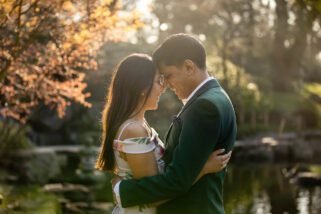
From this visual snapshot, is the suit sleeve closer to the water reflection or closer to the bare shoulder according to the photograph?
the bare shoulder

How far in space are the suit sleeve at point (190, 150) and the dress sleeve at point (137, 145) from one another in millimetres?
178

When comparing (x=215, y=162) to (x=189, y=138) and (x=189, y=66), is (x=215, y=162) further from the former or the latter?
(x=189, y=66)

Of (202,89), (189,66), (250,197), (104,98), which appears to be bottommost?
(250,197)

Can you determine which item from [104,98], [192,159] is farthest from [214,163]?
[104,98]

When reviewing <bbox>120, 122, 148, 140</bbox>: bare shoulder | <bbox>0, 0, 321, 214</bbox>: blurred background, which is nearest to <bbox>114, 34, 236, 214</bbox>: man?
<bbox>120, 122, 148, 140</bbox>: bare shoulder

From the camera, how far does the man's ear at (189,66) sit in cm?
279

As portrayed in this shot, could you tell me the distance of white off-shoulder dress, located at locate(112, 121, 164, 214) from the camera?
2826 millimetres

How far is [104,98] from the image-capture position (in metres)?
7.75

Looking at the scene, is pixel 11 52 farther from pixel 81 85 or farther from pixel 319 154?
pixel 319 154

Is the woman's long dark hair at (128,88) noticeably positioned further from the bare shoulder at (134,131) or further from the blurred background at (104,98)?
the blurred background at (104,98)

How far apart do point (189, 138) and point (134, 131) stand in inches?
14.1

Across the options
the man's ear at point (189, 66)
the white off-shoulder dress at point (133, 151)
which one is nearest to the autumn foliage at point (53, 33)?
the white off-shoulder dress at point (133, 151)

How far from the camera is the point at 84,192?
42.1 feet

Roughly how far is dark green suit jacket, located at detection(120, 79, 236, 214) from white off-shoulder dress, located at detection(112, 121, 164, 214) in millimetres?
61
